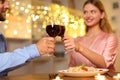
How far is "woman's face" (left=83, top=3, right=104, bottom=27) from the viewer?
7.16ft

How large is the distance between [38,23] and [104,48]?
5.11 ft

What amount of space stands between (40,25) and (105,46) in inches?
62.1

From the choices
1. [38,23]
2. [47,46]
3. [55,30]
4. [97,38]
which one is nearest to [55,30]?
[55,30]

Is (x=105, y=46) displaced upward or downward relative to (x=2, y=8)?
downward

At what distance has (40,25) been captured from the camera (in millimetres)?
3510

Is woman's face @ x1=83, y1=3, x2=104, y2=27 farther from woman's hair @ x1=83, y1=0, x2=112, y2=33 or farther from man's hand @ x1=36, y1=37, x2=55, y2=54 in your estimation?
man's hand @ x1=36, y1=37, x2=55, y2=54

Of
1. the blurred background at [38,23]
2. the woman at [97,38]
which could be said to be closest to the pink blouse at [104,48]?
the woman at [97,38]

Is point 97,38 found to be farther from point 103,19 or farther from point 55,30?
point 55,30

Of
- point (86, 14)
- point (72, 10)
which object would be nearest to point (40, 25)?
point (72, 10)

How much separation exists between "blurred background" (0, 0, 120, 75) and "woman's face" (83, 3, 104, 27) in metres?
0.35

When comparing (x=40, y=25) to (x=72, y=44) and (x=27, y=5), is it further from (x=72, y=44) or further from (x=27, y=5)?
(x=72, y=44)

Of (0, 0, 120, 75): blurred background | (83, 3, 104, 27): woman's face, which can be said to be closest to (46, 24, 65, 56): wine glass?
(83, 3, 104, 27): woman's face

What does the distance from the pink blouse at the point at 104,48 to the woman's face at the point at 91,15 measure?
0.41 feet

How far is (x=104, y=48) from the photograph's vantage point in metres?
2.08
